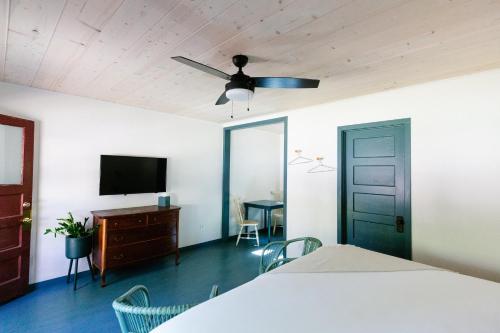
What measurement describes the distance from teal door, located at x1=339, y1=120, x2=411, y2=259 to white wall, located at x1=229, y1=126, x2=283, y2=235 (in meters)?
2.58

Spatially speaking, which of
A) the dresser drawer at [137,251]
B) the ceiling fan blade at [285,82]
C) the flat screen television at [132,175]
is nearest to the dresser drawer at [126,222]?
the dresser drawer at [137,251]

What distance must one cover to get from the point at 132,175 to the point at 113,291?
60.4 inches

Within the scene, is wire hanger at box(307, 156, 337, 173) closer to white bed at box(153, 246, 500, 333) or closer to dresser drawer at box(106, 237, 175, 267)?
white bed at box(153, 246, 500, 333)

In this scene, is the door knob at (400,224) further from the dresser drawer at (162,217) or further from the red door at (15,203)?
the red door at (15,203)

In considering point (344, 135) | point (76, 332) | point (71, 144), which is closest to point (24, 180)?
point (71, 144)

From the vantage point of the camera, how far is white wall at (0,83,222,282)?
2984mm

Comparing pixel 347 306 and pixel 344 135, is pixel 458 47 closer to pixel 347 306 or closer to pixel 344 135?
pixel 344 135

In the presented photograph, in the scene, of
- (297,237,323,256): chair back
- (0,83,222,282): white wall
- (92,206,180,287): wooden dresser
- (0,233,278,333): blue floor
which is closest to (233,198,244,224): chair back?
(0,83,222,282): white wall

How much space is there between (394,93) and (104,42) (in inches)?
116

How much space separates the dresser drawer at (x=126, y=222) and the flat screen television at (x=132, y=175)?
1.73 feet

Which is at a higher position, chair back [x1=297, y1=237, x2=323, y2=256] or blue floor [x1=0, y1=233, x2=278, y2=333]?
chair back [x1=297, y1=237, x2=323, y2=256]

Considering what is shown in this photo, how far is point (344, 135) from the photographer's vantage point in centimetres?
336

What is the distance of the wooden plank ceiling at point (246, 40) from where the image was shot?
149cm

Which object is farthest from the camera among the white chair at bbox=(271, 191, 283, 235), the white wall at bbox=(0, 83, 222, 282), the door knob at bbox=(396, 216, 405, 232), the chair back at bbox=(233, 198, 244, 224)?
the white chair at bbox=(271, 191, 283, 235)
